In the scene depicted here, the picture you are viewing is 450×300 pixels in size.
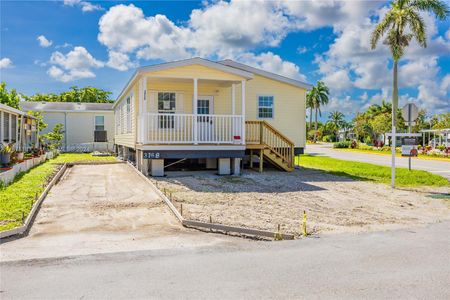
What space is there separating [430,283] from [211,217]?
4078 millimetres

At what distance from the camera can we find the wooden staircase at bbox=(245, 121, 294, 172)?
16.0 meters

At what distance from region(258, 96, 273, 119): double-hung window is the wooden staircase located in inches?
38.9

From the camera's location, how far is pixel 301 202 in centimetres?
970

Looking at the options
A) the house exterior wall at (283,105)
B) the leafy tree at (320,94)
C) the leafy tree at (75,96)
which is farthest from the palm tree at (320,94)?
the house exterior wall at (283,105)

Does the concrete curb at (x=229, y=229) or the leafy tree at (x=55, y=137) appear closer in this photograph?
the concrete curb at (x=229, y=229)

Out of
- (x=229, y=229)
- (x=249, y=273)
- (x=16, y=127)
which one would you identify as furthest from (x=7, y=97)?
(x=249, y=273)

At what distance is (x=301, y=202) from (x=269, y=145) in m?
7.51

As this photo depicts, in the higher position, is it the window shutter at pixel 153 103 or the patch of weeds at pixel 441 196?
the window shutter at pixel 153 103

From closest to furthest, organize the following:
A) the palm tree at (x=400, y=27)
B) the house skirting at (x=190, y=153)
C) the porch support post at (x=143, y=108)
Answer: the house skirting at (x=190, y=153) → the porch support post at (x=143, y=108) → the palm tree at (x=400, y=27)

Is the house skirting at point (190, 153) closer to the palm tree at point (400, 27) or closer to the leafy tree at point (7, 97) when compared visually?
the palm tree at point (400, 27)

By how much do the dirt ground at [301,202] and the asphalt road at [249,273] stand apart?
1299mm

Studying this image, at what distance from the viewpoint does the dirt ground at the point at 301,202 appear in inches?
303

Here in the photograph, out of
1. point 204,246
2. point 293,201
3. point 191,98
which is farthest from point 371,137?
point 204,246

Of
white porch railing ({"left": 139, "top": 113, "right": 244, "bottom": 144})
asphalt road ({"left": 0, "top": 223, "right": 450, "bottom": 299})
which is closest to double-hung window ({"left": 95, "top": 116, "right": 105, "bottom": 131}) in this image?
white porch railing ({"left": 139, "top": 113, "right": 244, "bottom": 144})
